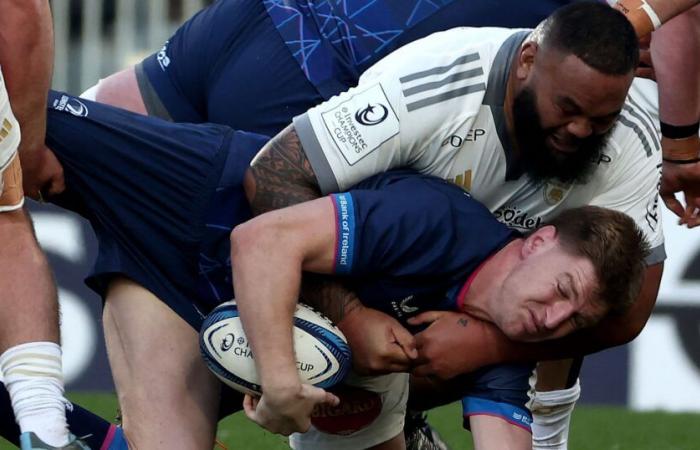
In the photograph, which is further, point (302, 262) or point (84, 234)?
point (84, 234)

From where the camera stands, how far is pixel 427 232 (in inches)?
169

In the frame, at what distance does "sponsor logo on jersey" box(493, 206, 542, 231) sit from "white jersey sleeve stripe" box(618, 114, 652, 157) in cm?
37

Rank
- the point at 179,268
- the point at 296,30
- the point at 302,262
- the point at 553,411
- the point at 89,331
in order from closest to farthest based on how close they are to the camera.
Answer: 1. the point at 302,262
2. the point at 179,268
3. the point at 296,30
4. the point at 553,411
5. the point at 89,331

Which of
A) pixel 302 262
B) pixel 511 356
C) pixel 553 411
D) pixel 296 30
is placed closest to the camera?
pixel 302 262

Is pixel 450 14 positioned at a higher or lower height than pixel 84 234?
higher

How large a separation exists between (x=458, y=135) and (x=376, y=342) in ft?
2.00

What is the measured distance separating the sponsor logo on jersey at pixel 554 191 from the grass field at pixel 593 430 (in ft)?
6.31

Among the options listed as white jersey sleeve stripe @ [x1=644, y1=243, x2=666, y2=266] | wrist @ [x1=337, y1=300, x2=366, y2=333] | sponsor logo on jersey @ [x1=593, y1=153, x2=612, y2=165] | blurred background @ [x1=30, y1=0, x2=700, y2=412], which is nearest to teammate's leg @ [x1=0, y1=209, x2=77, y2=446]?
wrist @ [x1=337, y1=300, x2=366, y2=333]

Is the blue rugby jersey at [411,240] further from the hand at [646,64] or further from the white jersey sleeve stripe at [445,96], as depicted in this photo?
the hand at [646,64]

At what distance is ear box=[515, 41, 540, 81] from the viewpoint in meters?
4.41

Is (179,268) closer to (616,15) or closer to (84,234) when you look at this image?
(616,15)

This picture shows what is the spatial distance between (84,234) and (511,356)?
4.19 m

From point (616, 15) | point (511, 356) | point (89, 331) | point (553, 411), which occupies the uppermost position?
point (616, 15)

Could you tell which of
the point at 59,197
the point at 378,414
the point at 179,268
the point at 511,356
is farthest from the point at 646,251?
the point at 59,197
